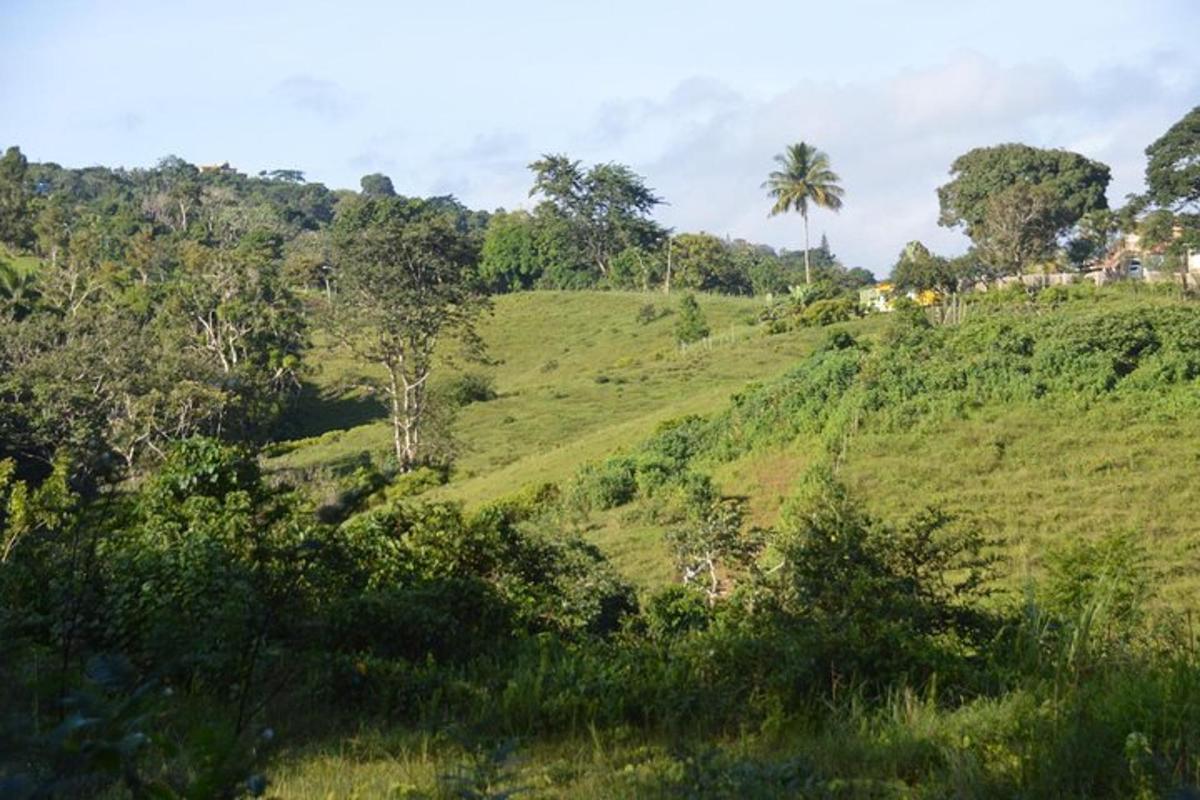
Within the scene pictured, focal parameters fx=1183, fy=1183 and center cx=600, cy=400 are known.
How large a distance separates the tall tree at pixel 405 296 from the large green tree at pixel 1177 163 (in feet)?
86.1

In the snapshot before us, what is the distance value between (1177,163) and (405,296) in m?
28.9

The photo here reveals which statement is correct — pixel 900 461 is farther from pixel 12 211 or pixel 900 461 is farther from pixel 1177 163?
pixel 12 211

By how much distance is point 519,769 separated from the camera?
3654 millimetres

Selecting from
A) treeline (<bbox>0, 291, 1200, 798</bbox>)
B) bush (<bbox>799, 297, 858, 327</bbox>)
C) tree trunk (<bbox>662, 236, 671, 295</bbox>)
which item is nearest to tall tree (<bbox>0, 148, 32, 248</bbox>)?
tree trunk (<bbox>662, 236, 671, 295</bbox>)

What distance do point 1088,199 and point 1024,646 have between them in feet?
171

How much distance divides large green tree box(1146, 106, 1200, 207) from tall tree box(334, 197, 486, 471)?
26.2m

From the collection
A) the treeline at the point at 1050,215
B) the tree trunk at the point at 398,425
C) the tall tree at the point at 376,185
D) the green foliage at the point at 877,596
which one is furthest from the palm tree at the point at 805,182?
the tall tree at the point at 376,185

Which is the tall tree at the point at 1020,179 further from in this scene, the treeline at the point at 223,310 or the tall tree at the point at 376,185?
the tall tree at the point at 376,185

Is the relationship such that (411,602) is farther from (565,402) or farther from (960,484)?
(565,402)

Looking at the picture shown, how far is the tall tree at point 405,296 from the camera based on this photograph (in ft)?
110

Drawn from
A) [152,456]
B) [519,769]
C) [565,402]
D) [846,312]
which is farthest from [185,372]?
[519,769]

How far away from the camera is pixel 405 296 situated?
110 ft

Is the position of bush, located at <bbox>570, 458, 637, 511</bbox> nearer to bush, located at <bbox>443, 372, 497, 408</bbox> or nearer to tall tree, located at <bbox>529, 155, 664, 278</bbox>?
bush, located at <bbox>443, 372, 497, 408</bbox>

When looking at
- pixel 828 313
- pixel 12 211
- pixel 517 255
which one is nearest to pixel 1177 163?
pixel 828 313
